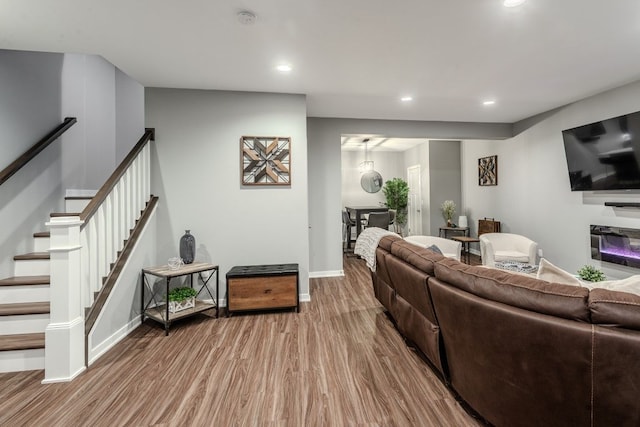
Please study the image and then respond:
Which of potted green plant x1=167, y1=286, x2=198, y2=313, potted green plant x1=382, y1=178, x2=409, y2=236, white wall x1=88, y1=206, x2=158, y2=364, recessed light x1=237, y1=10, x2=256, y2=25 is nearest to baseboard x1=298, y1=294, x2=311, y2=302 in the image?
potted green plant x1=167, y1=286, x2=198, y2=313

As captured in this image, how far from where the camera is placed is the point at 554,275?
1.60 meters

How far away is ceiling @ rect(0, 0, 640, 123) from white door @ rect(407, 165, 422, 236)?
4.03 meters

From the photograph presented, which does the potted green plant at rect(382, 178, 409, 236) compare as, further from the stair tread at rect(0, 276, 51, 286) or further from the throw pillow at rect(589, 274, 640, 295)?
the stair tread at rect(0, 276, 51, 286)

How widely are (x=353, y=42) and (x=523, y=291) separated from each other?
221cm

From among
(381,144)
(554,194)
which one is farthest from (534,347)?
(381,144)

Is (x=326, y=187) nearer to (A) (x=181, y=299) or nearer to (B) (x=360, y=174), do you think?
(A) (x=181, y=299)

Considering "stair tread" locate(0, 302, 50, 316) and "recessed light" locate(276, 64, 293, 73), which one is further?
"recessed light" locate(276, 64, 293, 73)

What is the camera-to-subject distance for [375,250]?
3029mm

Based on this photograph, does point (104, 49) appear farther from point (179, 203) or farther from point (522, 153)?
point (522, 153)

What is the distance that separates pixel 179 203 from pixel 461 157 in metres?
6.26

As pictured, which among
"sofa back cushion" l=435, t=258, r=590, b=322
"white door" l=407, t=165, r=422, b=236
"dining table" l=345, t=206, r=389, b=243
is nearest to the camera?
"sofa back cushion" l=435, t=258, r=590, b=322

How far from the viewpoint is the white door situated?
750 centimetres

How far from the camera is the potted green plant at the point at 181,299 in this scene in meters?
2.87

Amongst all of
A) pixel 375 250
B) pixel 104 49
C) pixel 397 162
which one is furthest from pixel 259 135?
pixel 397 162
